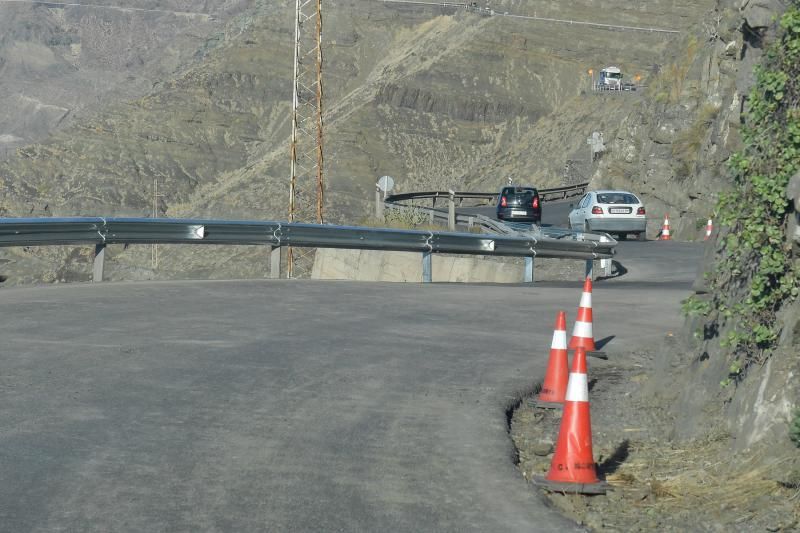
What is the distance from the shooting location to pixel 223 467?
767 centimetres

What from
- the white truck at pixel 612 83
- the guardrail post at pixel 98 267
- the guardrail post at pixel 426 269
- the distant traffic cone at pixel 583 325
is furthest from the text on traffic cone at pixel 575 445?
the white truck at pixel 612 83

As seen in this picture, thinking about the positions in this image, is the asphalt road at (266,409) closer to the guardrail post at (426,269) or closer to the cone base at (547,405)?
the cone base at (547,405)

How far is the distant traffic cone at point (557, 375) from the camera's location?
10500 mm

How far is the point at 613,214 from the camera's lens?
39875 mm

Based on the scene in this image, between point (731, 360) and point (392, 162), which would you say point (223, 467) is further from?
point (392, 162)

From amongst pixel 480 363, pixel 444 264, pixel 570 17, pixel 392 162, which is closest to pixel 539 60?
pixel 570 17

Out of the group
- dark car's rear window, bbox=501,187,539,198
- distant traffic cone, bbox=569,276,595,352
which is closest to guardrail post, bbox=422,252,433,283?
distant traffic cone, bbox=569,276,595,352

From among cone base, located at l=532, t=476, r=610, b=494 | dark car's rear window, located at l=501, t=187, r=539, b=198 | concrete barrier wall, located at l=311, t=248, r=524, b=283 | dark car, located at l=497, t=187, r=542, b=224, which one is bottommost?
concrete barrier wall, located at l=311, t=248, r=524, b=283

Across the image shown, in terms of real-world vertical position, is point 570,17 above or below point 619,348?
above

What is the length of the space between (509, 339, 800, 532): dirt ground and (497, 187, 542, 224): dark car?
124ft

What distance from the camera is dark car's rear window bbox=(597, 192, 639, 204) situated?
4023 cm

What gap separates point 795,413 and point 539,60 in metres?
154

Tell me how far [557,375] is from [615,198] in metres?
30.5

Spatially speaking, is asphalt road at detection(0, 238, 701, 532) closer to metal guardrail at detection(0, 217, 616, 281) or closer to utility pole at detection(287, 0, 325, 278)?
metal guardrail at detection(0, 217, 616, 281)
